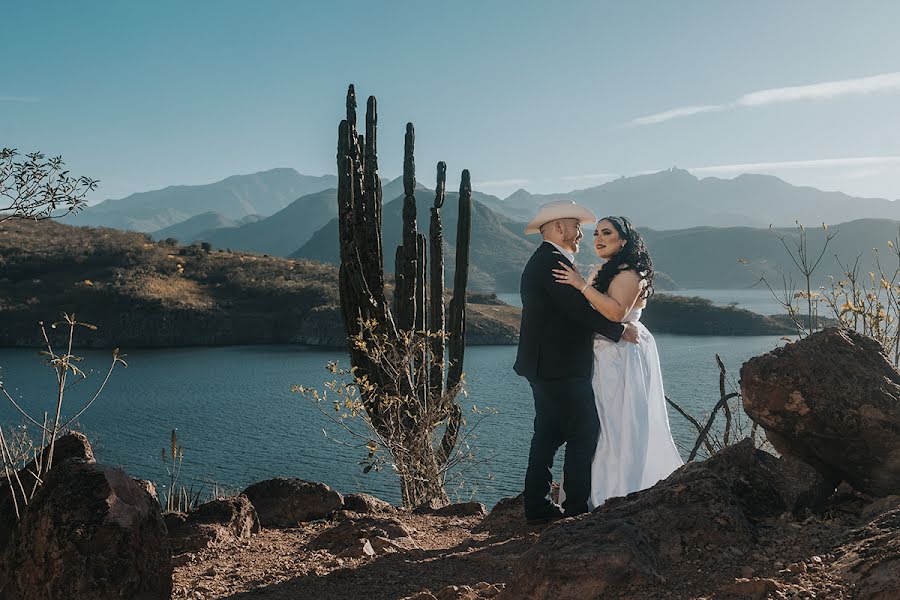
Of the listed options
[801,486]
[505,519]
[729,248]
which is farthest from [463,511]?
[729,248]

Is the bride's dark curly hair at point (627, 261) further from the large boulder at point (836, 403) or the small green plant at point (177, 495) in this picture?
the small green plant at point (177, 495)

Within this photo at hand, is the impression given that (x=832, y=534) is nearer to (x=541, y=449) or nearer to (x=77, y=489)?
(x=541, y=449)

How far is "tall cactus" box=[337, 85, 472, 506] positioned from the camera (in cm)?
730

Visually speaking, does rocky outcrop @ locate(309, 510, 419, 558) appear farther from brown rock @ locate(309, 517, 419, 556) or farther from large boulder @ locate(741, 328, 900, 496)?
large boulder @ locate(741, 328, 900, 496)

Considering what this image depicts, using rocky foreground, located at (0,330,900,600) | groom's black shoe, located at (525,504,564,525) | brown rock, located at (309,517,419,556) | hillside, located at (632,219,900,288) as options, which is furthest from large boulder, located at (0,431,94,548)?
hillside, located at (632,219,900,288)

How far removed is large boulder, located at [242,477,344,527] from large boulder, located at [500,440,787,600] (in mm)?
2273

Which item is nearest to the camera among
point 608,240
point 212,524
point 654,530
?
point 654,530

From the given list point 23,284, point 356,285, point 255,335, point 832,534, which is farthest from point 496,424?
point 23,284

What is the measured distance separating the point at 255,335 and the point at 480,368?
19615mm

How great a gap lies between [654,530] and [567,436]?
1.11m

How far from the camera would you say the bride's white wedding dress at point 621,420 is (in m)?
4.46

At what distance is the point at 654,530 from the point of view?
10.3ft

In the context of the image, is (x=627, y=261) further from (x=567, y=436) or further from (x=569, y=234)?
(x=567, y=436)

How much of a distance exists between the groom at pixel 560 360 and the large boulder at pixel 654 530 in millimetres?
576
